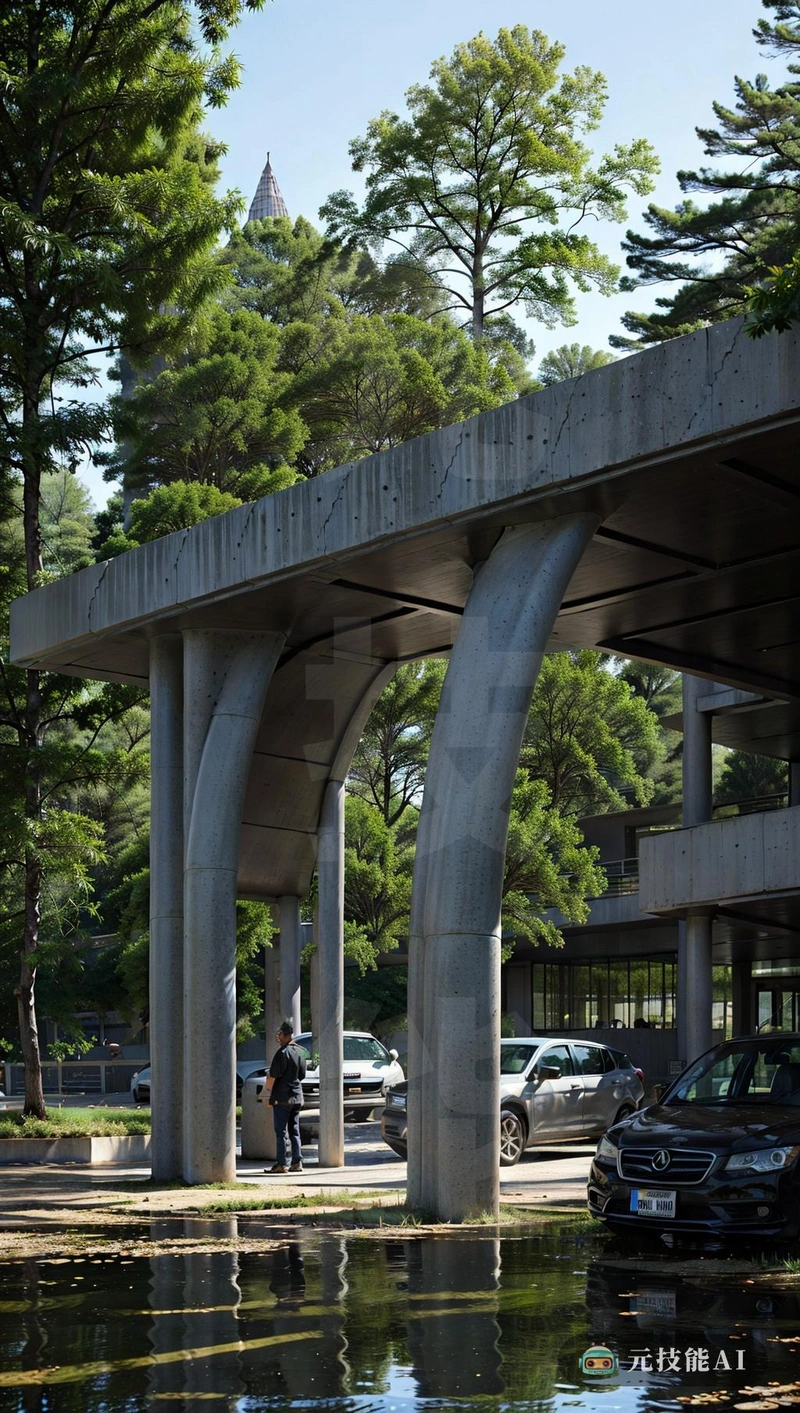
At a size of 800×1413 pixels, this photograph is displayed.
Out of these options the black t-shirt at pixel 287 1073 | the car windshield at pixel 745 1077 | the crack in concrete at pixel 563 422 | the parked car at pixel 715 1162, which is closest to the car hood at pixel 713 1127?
the parked car at pixel 715 1162

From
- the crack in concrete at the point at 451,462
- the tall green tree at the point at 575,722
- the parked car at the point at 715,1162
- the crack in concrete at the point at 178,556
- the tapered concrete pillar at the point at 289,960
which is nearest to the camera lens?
the parked car at the point at 715,1162

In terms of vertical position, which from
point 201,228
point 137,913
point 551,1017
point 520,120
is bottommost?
point 551,1017

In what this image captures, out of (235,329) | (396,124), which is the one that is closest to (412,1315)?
(235,329)

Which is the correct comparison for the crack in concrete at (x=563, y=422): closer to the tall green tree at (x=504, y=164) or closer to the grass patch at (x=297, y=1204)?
the grass patch at (x=297, y=1204)

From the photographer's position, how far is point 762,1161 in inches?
387

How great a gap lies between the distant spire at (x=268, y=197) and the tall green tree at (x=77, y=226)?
91550mm

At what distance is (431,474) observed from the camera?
13242mm

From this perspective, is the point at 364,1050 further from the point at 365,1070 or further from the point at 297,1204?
the point at 297,1204

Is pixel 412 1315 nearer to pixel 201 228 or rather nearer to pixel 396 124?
pixel 201 228

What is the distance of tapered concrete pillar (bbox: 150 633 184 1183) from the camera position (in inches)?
632

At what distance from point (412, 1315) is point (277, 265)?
161 feet

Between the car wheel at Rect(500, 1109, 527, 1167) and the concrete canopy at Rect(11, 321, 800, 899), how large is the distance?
384cm

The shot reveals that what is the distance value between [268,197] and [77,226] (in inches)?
3753

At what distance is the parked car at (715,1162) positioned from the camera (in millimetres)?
9734
